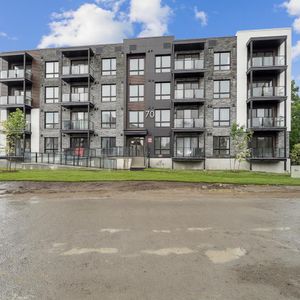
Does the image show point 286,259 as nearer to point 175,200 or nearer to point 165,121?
point 175,200

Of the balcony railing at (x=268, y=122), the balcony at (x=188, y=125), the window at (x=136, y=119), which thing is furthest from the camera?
the window at (x=136, y=119)

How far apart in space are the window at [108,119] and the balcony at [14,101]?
8.92 m

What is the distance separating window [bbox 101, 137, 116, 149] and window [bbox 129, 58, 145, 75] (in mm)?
8078

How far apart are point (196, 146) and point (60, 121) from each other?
15.8m

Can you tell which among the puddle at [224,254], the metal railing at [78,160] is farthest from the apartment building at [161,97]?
the puddle at [224,254]

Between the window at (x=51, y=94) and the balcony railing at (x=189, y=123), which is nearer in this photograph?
the balcony railing at (x=189, y=123)

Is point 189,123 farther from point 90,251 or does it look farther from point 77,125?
point 90,251

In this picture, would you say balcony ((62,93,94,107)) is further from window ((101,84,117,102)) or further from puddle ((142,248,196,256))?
puddle ((142,248,196,256))

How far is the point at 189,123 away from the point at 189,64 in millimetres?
6448

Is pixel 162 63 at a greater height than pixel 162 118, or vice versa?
pixel 162 63

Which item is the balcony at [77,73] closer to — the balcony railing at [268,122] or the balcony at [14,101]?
the balcony at [14,101]

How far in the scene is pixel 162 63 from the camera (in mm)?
31547

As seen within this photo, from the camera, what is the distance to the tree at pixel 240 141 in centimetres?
2645

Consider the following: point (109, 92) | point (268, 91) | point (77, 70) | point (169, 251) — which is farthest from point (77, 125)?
point (169, 251)
